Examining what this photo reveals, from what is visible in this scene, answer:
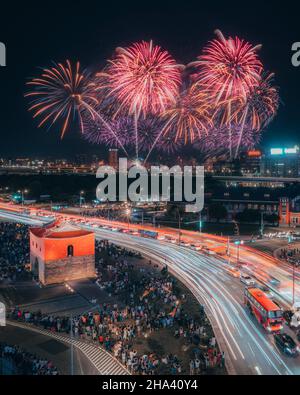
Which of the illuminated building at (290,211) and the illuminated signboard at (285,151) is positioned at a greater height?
the illuminated signboard at (285,151)

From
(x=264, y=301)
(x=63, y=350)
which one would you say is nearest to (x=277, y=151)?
(x=264, y=301)

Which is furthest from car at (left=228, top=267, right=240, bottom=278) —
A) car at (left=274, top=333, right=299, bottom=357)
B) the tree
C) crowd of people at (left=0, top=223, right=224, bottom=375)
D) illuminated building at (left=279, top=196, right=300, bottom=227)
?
the tree

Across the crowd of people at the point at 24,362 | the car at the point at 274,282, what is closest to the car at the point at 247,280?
the car at the point at 274,282

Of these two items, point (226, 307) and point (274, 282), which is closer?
point (226, 307)

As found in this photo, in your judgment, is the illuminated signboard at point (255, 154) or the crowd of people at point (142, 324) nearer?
the crowd of people at point (142, 324)

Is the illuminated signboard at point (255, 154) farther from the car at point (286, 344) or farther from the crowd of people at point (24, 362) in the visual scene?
the crowd of people at point (24, 362)

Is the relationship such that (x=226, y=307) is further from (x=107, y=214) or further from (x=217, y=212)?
(x=107, y=214)
